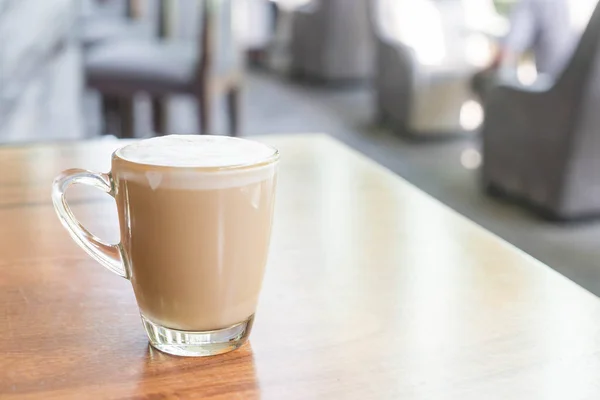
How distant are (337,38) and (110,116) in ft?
8.04

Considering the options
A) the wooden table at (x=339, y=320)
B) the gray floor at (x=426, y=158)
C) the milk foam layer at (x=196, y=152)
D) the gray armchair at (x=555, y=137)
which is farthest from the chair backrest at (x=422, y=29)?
the milk foam layer at (x=196, y=152)

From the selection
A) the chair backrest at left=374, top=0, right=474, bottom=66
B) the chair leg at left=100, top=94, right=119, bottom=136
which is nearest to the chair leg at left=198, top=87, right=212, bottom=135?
the chair leg at left=100, top=94, right=119, bottom=136

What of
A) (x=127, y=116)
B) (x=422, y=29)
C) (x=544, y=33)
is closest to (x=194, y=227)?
(x=127, y=116)

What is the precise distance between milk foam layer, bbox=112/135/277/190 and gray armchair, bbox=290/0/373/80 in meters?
4.63

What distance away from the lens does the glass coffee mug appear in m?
0.39

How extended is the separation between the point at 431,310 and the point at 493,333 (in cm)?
5

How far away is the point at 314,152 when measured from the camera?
977 millimetres

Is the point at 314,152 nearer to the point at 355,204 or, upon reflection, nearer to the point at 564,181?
the point at 355,204

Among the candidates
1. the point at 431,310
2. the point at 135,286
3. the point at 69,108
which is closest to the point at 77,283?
the point at 135,286

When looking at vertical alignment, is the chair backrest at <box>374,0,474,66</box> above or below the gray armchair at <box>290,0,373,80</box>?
above

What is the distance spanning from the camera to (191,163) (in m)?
0.39

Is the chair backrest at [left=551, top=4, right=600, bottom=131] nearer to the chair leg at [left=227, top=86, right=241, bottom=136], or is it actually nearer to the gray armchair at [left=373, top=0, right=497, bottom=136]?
the chair leg at [left=227, top=86, right=241, bottom=136]

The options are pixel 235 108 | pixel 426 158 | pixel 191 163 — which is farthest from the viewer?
pixel 426 158

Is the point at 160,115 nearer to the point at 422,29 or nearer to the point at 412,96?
the point at 412,96
